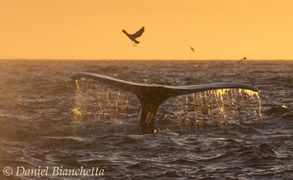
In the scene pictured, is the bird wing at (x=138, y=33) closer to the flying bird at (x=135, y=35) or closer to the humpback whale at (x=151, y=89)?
the flying bird at (x=135, y=35)

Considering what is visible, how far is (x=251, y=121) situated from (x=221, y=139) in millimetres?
5948

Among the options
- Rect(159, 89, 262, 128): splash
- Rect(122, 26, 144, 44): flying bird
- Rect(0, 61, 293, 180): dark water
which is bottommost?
Rect(0, 61, 293, 180): dark water

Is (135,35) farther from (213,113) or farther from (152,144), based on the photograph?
(213,113)

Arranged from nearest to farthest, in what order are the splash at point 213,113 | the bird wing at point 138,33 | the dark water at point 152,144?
1. the dark water at point 152,144
2. the bird wing at point 138,33
3. the splash at point 213,113

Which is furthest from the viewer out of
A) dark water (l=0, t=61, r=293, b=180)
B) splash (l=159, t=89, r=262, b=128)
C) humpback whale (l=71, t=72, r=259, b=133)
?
splash (l=159, t=89, r=262, b=128)

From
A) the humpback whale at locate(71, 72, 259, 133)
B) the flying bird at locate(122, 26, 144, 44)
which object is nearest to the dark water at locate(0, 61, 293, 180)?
the humpback whale at locate(71, 72, 259, 133)

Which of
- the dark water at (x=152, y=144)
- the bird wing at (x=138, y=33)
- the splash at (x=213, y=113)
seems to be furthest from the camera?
the splash at (x=213, y=113)

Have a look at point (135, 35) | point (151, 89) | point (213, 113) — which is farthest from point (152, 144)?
point (213, 113)

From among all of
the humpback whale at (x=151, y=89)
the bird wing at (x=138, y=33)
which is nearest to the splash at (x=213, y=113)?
the bird wing at (x=138, y=33)

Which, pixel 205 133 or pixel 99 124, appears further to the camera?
pixel 99 124

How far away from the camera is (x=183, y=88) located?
15602mm

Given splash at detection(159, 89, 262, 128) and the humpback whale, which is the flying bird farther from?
splash at detection(159, 89, 262, 128)

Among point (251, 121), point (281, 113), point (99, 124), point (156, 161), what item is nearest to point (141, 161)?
point (156, 161)

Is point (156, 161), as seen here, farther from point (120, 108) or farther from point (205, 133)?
point (120, 108)
